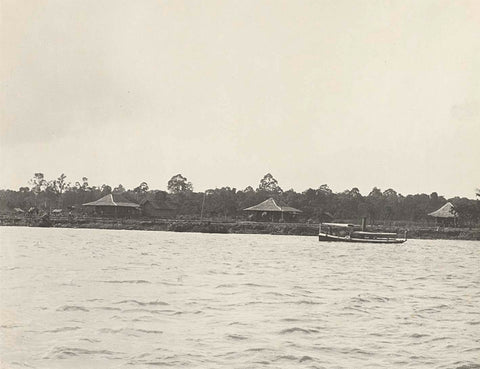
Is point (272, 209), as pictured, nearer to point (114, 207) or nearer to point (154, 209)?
point (154, 209)

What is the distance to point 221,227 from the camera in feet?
Answer: 223

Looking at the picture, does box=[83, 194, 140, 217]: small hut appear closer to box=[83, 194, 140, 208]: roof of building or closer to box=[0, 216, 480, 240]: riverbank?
box=[83, 194, 140, 208]: roof of building

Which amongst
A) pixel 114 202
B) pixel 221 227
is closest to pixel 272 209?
pixel 221 227

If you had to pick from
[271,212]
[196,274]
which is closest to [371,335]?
[196,274]

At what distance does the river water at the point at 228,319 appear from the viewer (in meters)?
9.90

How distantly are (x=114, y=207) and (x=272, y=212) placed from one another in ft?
62.1

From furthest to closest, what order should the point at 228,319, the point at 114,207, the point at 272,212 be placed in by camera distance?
1. the point at 114,207
2. the point at 272,212
3. the point at 228,319

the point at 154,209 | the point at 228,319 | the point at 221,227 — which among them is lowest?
the point at 228,319

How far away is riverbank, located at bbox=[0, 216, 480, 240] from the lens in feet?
207

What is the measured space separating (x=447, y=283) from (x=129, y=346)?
13363mm

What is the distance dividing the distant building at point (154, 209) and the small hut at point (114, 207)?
5.34ft

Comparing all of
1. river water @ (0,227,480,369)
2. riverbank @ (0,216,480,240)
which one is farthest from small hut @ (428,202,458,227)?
river water @ (0,227,480,369)

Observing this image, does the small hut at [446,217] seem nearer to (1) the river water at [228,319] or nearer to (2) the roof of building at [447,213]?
(2) the roof of building at [447,213]

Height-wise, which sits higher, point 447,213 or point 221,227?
point 447,213
